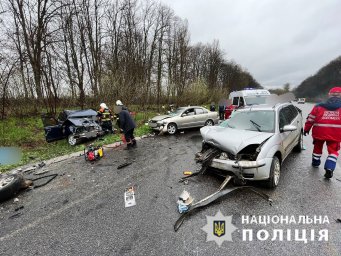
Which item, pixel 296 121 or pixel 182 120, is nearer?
pixel 296 121

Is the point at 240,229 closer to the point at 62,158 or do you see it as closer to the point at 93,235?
the point at 93,235

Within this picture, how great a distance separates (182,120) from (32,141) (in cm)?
770

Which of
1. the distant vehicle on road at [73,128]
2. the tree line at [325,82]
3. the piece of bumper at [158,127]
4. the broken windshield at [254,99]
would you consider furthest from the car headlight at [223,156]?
the tree line at [325,82]

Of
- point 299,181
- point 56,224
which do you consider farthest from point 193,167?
point 56,224

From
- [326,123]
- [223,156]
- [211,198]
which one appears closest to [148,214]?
[211,198]

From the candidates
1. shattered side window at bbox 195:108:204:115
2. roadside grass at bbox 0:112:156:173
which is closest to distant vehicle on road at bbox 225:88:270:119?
shattered side window at bbox 195:108:204:115

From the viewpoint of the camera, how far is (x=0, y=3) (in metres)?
12.9

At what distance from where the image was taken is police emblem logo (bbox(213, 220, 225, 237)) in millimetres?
2758

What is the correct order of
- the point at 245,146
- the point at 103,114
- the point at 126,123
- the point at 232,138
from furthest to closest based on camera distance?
1. the point at 103,114
2. the point at 126,123
3. the point at 232,138
4. the point at 245,146

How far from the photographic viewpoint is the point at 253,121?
4.79m

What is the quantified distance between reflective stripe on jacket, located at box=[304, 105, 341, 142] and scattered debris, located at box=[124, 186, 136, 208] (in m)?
4.48

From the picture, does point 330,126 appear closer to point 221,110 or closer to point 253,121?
point 253,121

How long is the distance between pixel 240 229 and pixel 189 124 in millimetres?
8522

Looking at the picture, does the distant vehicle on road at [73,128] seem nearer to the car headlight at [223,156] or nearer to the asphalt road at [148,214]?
the asphalt road at [148,214]
